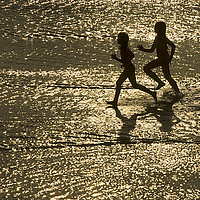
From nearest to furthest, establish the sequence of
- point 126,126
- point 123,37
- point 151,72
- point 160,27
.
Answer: point 126,126 < point 123,37 < point 160,27 < point 151,72

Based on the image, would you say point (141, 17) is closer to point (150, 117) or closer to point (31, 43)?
point (31, 43)

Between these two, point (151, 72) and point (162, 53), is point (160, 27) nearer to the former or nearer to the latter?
point (162, 53)

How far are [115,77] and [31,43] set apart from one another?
3.11 metres

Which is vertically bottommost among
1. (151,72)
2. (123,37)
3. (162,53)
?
(151,72)

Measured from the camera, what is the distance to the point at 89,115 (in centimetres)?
1016

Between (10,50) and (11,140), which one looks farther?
(10,50)

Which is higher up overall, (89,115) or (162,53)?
(162,53)

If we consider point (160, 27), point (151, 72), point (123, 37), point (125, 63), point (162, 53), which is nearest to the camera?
point (123, 37)

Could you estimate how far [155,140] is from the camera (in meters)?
9.12

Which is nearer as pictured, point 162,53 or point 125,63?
point 125,63

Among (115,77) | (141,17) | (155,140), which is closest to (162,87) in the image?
(115,77)

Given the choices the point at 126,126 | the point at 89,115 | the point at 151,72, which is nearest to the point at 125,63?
the point at 151,72

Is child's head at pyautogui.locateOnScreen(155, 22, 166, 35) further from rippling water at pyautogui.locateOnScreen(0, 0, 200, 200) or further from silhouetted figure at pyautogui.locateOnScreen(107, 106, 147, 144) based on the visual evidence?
silhouetted figure at pyautogui.locateOnScreen(107, 106, 147, 144)

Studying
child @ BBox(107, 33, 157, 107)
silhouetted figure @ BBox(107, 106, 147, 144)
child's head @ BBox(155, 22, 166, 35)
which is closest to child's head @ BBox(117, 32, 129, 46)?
child @ BBox(107, 33, 157, 107)
